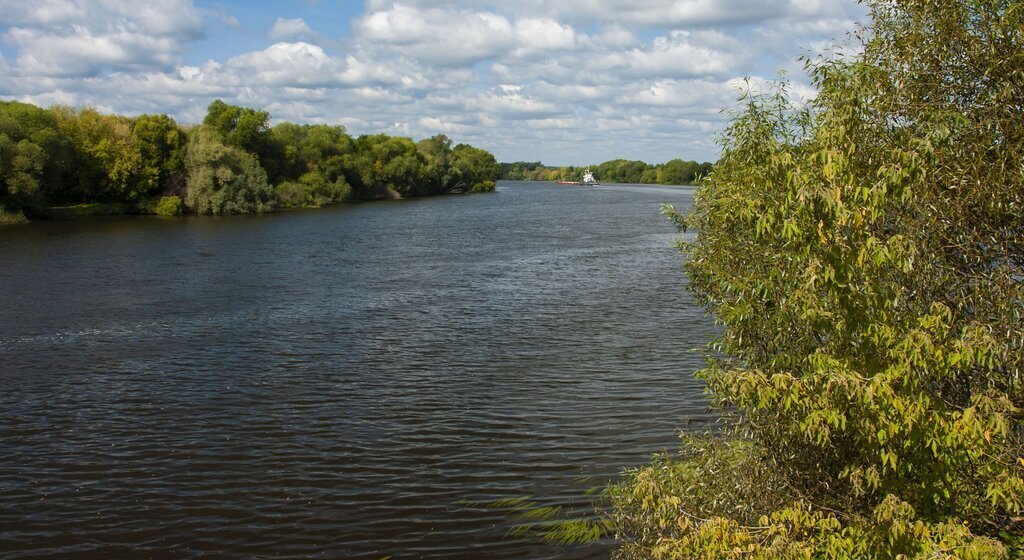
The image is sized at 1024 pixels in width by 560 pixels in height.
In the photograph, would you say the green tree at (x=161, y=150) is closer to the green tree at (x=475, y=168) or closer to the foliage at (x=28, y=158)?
the foliage at (x=28, y=158)

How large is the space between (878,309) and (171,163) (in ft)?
288

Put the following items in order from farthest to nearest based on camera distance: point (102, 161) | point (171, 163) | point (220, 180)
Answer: point (171, 163) < point (220, 180) < point (102, 161)

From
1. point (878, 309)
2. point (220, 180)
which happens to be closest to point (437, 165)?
point (220, 180)

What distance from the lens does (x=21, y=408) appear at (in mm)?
19609

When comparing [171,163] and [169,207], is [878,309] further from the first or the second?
[171,163]

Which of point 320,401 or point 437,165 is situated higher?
point 437,165

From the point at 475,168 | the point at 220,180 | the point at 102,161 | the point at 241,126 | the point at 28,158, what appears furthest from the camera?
the point at 475,168

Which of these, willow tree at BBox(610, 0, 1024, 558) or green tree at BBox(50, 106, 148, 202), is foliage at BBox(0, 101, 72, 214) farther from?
willow tree at BBox(610, 0, 1024, 558)

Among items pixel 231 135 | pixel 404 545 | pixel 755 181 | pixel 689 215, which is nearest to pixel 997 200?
pixel 755 181

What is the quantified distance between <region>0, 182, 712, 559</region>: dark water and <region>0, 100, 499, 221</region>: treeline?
3098 cm

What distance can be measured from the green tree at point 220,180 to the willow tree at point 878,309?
7837 centimetres

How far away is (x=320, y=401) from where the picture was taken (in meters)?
20.5

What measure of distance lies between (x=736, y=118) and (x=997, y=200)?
3.25 meters

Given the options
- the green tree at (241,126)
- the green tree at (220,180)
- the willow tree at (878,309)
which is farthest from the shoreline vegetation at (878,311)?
the green tree at (241,126)
